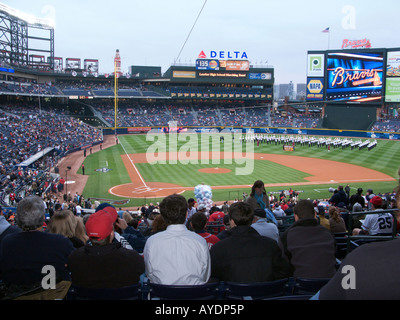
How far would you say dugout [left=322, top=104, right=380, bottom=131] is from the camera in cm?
6912

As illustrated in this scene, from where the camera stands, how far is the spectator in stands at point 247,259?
4.24 metres

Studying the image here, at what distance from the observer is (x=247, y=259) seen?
4250 mm

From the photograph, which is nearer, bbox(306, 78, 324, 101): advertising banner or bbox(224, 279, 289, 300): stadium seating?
bbox(224, 279, 289, 300): stadium seating

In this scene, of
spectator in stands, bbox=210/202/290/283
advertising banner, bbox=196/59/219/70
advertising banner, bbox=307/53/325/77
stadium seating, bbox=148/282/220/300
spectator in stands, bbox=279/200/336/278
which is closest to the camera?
stadium seating, bbox=148/282/220/300

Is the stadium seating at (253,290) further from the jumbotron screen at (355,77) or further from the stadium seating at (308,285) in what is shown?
the jumbotron screen at (355,77)

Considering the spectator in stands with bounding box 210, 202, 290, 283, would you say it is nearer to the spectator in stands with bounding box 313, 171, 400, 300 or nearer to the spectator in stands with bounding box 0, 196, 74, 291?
the spectator in stands with bounding box 0, 196, 74, 291

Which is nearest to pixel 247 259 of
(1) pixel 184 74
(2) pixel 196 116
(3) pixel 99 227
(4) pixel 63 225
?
(3) pixel 99 227

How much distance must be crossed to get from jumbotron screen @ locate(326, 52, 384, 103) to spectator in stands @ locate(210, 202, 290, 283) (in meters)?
73.0

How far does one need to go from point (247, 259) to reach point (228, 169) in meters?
32.4

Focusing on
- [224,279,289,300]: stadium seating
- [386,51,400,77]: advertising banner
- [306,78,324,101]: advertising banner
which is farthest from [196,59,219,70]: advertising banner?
[224,279,289,300]: stadium seating

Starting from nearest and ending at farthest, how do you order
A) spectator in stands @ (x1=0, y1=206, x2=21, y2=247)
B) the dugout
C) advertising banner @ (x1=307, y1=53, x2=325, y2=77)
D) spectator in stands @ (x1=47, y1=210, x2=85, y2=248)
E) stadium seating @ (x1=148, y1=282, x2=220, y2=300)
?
stadium seating @ (x1=148, y1=282, x2=220, y2=300)
spectator in stands @ (x1=0, y1=206, x2=21, y2=247)
spectator in stands @ (x1=47, y1=210, x2=85, y2=248)
the dugout
advertising banner @ (x1=307, y1=53, x2=325, y2=77)

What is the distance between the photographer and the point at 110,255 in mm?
3961

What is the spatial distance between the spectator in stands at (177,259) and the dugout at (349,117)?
71.0m
